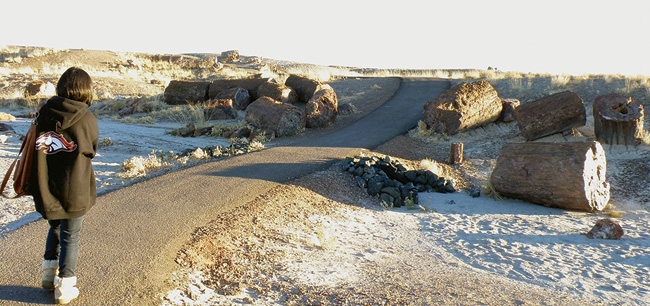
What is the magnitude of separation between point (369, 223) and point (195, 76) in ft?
104

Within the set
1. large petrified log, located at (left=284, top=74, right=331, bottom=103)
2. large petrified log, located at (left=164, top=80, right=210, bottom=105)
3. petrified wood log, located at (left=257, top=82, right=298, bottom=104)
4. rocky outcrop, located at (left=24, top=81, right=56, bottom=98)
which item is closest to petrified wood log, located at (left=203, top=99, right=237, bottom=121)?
petrified wood log, located at (left=257, top=82, right=298, bottom=104)

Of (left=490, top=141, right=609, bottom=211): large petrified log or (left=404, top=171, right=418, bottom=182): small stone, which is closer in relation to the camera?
(left=490, top=141, right=609, bottom=211): large petrified log

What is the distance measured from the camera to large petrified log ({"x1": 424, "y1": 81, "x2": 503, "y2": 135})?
14.7 metres

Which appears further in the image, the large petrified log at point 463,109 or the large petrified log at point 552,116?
the large petrified log at point 463,109

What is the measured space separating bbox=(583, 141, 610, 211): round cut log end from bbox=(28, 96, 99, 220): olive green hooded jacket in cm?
847

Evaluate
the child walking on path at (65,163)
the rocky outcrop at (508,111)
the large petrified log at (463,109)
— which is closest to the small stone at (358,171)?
the large petrified log at (463,109)

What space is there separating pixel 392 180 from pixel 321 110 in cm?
692

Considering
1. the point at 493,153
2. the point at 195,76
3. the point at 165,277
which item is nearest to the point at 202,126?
the point at 493,153

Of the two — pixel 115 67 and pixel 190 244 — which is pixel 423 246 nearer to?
pixel 190 244

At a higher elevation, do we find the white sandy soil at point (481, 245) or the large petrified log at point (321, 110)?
the large petrified log at point (321, 110)

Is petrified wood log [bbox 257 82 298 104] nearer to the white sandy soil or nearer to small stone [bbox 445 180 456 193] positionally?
the white sandy soil

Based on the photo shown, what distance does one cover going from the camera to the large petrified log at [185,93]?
70.9 ft

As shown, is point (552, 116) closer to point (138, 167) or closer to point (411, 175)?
point (411, 175)

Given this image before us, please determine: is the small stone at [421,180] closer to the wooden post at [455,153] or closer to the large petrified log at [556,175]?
the large petrified log at [556,175]
